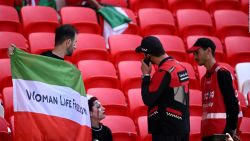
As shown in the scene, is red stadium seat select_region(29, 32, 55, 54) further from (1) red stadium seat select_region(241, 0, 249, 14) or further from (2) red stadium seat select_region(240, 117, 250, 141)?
(1) red stadium seat select_region(241, 0, 249, 14)

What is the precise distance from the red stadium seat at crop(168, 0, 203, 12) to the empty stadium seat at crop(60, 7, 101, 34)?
1610 mm

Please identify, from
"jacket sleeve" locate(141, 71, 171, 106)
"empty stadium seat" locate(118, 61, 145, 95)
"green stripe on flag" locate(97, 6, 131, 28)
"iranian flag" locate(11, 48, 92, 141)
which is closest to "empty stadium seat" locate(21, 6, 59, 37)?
"green stripe on flag" locate(97, 6, 131, 28)

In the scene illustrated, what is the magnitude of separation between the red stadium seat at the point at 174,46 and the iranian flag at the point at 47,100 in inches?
129

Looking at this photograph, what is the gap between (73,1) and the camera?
39.8 feet

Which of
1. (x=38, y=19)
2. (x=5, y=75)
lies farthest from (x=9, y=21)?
(x=5, y=75)

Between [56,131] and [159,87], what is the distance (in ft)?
3.69

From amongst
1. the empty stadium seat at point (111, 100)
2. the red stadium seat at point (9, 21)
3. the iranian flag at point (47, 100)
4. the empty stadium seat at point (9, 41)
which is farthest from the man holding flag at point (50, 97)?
the red stadium seat at point (9, 21)

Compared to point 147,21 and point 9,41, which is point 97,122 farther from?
point 147,21

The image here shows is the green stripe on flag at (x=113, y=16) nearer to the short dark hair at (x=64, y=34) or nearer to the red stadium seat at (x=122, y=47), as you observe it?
the red stadium seat at (x=122, y=47)

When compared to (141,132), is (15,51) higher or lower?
higher

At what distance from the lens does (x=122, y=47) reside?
35.4 feet

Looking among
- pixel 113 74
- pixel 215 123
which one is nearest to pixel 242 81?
pixel 113 74

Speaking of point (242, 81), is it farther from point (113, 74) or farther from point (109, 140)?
point (109, 140)

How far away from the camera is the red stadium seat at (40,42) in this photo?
10172 mm
